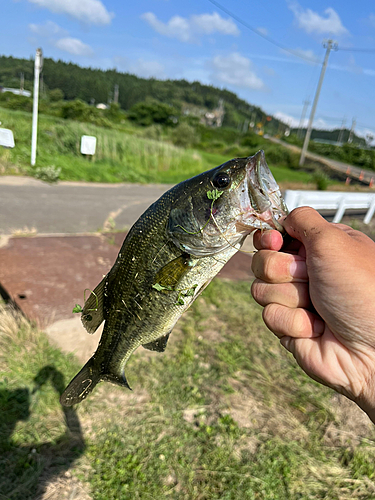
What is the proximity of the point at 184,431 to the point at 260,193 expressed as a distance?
247cm

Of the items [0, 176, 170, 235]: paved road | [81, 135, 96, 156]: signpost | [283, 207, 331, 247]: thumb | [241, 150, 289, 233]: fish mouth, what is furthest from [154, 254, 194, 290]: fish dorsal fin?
[81, 135, 96, 156]: signpost

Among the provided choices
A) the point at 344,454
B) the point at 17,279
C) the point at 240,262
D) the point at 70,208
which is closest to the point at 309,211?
the point at 344,454

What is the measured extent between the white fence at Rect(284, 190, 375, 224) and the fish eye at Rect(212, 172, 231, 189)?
6.52 m

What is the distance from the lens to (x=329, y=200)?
30.0 feet

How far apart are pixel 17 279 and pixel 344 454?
415cm

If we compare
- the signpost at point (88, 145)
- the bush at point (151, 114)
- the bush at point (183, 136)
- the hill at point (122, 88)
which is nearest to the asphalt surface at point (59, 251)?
the signpost at point (88, 145)

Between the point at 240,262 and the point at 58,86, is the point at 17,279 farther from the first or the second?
the point at 58,86

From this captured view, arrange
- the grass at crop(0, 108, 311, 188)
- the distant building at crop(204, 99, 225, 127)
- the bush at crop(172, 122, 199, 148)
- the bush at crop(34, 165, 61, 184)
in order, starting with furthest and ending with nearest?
the distant building at crop(204, 99, 225, 127)
the bush at crop(172, 122, 199, 148)
the grass at crop(0, 108, 311, 188)
the bush at crop(34, 165, 61, 184)

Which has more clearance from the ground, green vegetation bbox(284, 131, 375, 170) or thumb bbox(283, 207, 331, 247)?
green vegetation bbox(284, 131, 375, 170)

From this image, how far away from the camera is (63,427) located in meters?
2.99

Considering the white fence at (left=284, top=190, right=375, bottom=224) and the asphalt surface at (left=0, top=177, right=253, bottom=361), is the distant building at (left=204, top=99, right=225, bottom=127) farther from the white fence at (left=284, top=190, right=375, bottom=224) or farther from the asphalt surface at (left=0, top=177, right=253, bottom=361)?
the asphalt surface at (left=0, top=177, right=253, bottom=361)

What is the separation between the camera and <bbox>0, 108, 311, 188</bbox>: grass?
12828mm

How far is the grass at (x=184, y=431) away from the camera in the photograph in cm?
274

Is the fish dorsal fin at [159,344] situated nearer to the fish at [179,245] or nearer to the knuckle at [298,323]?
the fish at [179,245]
